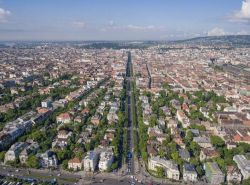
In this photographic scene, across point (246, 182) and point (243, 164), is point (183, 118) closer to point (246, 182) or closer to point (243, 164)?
point (243, 164)

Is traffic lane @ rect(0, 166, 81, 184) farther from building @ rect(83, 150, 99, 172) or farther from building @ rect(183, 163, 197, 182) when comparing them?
building @ rect(183, 163, 197, 182)

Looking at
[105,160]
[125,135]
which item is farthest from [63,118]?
[105,160]

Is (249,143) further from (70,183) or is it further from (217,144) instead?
(70,183)

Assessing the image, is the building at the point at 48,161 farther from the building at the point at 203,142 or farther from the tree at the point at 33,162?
the building at the point at 203,142

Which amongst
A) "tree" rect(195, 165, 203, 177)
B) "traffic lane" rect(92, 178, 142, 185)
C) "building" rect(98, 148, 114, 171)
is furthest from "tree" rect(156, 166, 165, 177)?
"building" rect(98, 148, 114, 171)

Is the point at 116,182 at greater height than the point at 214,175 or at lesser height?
lesser

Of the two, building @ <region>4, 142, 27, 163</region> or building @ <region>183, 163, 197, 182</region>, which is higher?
building @ <region>4, 142, 27, 163</region>
